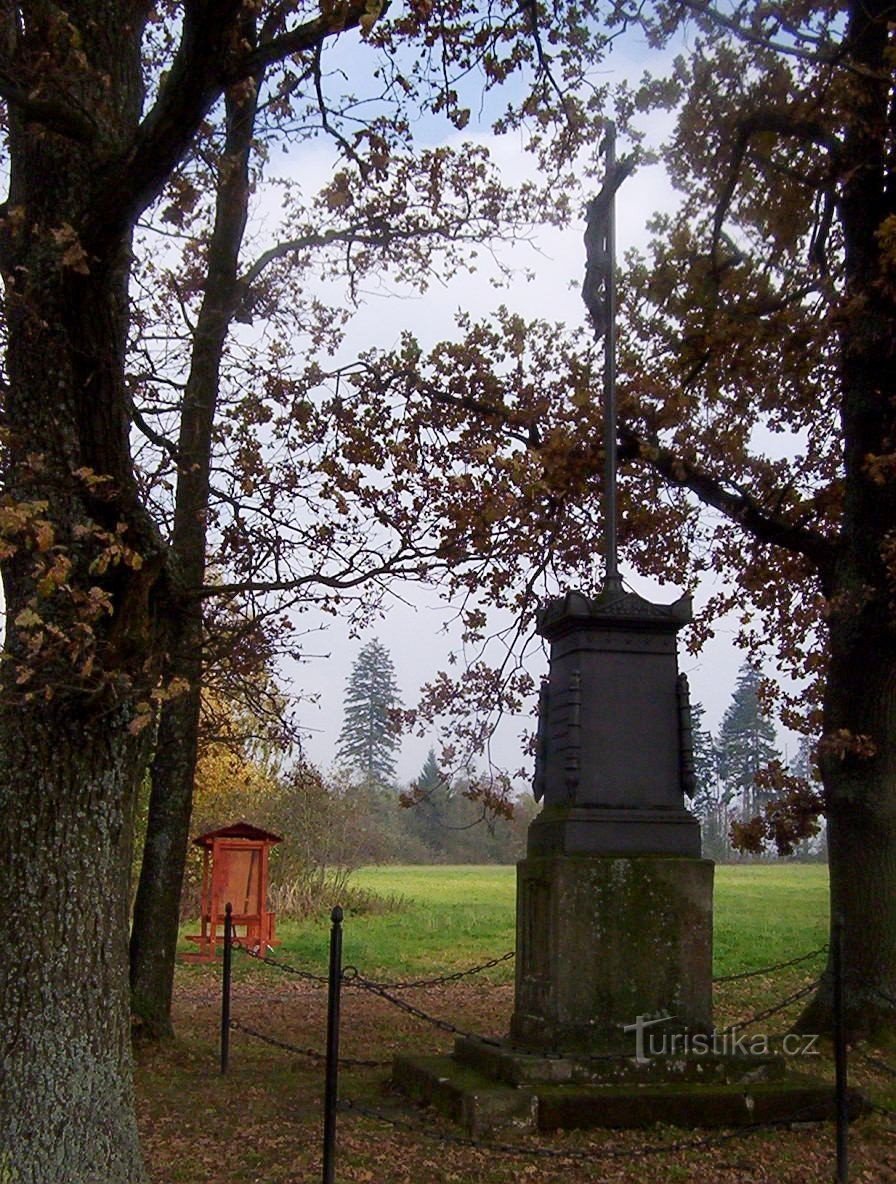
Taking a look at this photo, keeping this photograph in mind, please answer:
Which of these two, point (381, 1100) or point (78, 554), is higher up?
point (78, 554)

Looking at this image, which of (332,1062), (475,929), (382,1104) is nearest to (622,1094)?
(382,1104)

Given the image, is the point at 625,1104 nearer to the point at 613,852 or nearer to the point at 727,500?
the point at 613,852

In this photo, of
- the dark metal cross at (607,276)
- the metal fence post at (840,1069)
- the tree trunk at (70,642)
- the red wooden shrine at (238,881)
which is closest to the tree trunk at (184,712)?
the dark metal cross at (607,276)

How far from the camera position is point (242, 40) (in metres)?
5.49

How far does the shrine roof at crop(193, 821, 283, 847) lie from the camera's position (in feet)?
65.3

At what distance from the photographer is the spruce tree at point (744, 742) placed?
69.4 m

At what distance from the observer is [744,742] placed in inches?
2874

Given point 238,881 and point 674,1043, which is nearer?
point 674,1043

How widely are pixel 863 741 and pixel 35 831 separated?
7681mm

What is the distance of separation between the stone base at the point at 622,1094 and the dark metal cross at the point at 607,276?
3764 millimetres

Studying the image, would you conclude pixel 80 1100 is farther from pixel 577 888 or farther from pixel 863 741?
pixel 863 741

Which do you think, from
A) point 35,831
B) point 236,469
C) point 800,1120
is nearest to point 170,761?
point 236,469

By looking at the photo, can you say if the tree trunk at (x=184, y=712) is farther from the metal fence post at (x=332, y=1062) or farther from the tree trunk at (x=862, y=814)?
the tree trunk at (x=862, y=814)

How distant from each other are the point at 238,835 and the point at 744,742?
5720 cm
